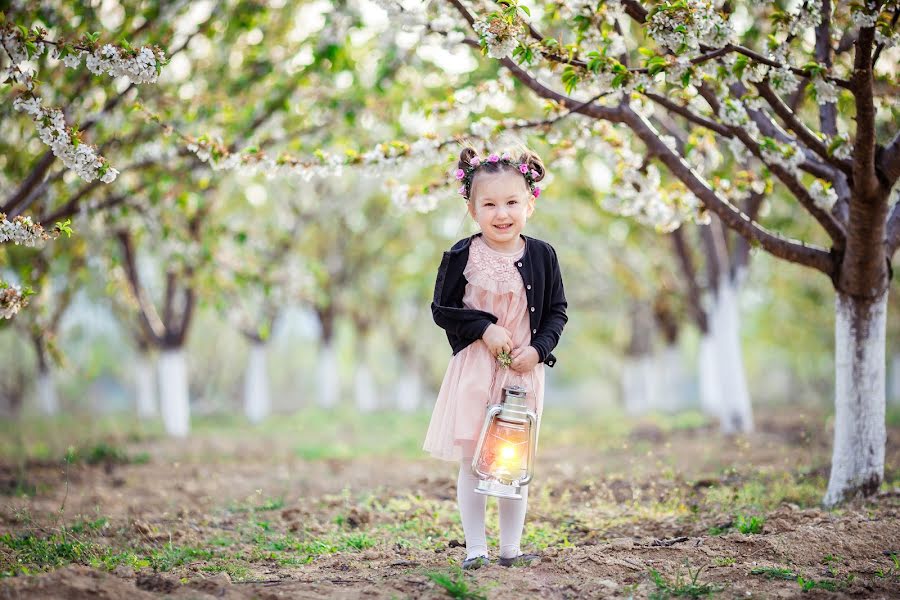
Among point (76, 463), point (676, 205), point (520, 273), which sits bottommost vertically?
point (76, 463)

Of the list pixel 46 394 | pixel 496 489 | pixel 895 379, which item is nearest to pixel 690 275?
pixel 496 489

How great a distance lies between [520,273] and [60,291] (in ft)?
58.0

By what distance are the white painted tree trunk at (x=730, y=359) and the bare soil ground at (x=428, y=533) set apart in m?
2.45

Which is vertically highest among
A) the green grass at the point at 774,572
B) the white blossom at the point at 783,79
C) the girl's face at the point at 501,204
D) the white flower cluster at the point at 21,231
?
the white blossom at the point at 783,79

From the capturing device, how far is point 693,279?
12.3 m

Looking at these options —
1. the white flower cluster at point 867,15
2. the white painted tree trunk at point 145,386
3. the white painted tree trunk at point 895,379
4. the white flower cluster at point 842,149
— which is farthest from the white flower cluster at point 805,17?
the white painted tree trunk at point 895,379

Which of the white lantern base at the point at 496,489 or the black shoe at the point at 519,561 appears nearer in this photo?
the white lantern base at the point at 496,489

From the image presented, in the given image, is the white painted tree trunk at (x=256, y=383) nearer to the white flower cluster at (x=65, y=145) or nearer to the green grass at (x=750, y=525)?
the white flower cluster at (x=65, y=145)

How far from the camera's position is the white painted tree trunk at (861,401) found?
5316 mm

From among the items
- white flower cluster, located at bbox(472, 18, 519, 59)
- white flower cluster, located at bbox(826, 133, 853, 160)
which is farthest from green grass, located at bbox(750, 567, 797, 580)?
white flower cluster, located at bbox(472, 18, 519, 59)

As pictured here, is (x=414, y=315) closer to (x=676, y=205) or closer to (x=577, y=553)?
(x=676, y=205)

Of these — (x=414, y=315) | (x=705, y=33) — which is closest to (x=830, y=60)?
(x=705, y=33)

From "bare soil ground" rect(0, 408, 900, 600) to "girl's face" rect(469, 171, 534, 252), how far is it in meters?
1.72

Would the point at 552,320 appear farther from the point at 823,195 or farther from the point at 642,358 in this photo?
the point at 642,358
